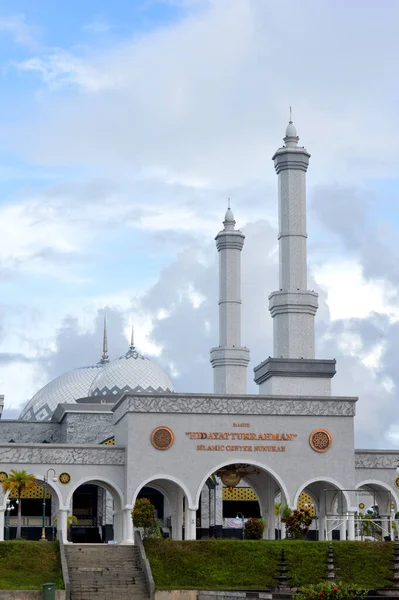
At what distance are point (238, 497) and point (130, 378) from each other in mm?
11060

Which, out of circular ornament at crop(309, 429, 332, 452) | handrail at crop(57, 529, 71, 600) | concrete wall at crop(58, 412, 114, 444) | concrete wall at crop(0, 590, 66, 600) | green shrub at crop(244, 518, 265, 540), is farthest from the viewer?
concrete wall at crop(58, 412, 114, 444)

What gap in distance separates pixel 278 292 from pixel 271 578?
960 inches

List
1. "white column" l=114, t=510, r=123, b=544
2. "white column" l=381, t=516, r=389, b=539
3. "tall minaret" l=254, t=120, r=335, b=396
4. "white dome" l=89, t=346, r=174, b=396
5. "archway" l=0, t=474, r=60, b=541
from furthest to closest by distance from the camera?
"white dome" l=89, t=346, r=174, b=396 < "tall minaret" l=254, t=120, r=335, b=396 < "archway" l=0, t=474, r=60, b=541 < "white column" l=381, t=516, r=389, b=539 < "white column" l=114, t=510, r=123, b=544

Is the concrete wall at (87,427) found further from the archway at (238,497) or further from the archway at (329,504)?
the archway at (329,504)

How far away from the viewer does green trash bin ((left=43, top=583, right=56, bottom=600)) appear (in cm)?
3953

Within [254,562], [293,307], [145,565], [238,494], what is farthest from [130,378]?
[145,565]

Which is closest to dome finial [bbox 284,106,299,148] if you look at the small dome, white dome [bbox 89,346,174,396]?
the small dome

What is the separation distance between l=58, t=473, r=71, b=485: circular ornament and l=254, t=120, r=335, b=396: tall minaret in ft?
54.5

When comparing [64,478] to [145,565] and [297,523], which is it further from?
[297,523]

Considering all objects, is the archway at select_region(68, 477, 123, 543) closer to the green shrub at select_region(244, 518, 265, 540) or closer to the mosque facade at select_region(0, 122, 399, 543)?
the mosque facade at select_region(0, 122, 399, 543)

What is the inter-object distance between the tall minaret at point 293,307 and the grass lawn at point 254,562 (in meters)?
18.6

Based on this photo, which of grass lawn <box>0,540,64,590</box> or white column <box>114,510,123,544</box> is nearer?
grass lawn <box>0,540,64,590</box>

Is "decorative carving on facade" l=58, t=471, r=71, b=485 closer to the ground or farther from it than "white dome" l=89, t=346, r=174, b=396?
closer to the ground

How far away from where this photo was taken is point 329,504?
54.7m
